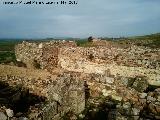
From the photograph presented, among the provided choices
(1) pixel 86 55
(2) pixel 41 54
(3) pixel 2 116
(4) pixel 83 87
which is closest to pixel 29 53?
(2) pixel 41 54

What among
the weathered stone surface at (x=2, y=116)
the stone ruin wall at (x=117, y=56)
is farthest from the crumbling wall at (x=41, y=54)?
the weathered stone surface at (x=2, y=116)

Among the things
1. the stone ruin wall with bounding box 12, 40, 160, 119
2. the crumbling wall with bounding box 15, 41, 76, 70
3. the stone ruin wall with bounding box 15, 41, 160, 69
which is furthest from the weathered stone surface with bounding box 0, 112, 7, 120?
the crumbling wall with bounding box 15, 41, 76, 70

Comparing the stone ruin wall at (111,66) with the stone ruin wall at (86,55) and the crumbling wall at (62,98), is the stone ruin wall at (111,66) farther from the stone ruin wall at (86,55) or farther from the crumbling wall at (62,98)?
the crumbling wall at (62,98)

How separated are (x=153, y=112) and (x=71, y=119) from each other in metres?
3.67

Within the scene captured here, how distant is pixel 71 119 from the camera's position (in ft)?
40.5

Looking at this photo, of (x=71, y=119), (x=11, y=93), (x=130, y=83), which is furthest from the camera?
(x=130, y=83)

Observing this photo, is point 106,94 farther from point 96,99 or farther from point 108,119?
point 108,119

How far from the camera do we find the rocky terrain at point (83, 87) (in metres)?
12.5

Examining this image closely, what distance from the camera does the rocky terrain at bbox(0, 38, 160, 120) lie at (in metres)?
12.5

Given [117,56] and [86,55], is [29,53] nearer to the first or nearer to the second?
[86,55]

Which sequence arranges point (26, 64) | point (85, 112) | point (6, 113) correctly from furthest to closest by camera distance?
point (26, 64), point (85, 112), point (6, 113)

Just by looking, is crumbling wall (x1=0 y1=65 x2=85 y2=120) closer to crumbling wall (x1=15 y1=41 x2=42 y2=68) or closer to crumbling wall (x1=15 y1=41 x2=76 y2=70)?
crumbling wall (x1=15 y1=41 x2=76 y2=70)

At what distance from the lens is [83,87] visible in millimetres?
13734

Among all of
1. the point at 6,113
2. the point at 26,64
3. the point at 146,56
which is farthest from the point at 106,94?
the point at 26,64
